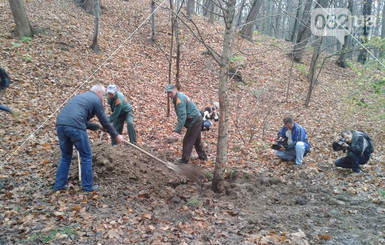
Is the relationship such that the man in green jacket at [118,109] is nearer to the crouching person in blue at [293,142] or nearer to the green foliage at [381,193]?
the crouching person in blue at [293,142]

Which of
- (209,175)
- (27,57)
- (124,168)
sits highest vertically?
(27,57)

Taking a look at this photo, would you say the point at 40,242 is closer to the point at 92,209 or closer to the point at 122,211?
the point at 92,209

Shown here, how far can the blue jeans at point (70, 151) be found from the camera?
14.4ft

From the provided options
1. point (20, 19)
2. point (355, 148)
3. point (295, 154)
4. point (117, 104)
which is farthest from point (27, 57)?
point (355, 148)

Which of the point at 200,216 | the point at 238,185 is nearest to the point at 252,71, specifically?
the point at 238,185

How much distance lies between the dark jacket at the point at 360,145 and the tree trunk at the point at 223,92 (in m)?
3.27

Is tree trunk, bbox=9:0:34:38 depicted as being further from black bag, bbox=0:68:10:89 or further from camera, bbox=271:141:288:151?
camera, bbox=271:141:288:151

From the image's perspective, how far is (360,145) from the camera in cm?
613

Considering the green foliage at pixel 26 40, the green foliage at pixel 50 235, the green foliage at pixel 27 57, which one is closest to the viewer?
the green foliage at pixel 50 235

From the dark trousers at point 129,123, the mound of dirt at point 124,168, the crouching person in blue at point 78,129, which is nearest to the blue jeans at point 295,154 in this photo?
the mound of dirt at point 124,168

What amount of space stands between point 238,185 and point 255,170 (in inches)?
46.6

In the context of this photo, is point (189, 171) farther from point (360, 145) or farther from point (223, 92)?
point (360, 145)

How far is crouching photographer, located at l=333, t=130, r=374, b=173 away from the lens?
6152 millimetres

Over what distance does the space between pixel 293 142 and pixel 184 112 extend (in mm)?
3019
